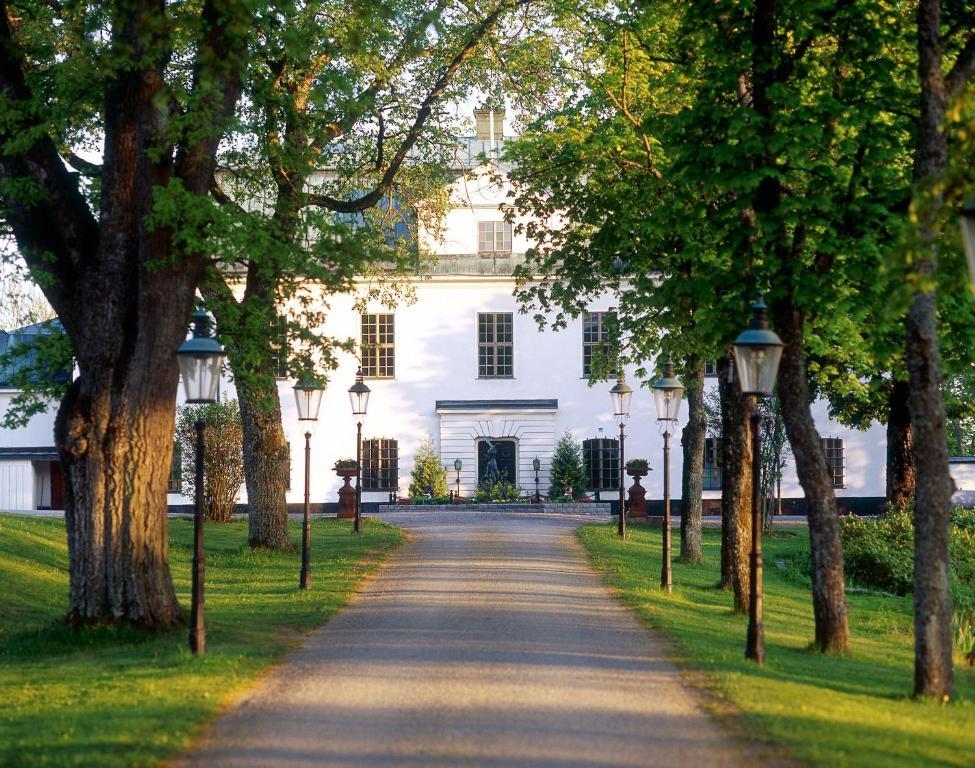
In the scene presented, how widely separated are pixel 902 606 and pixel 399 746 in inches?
604

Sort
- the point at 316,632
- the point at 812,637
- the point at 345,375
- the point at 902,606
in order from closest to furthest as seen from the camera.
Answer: the point at 316,632, the point at 812,637, the point at 902,606, the point at 345,375

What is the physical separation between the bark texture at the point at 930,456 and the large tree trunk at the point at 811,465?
8.96 feet

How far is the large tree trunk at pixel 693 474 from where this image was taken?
83.4 ft

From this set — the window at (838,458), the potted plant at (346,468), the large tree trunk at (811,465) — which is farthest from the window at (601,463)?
the large tree trunk at (811,465)

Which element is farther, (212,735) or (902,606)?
(902,606)

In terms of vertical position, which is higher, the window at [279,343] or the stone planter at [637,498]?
the window at [279,343]

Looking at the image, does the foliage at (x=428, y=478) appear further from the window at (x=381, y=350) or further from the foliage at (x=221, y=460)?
the foliage at (x=221, y=460)

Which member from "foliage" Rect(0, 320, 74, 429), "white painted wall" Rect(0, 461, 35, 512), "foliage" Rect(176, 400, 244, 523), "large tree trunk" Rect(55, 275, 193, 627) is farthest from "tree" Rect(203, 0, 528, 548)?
"white painted wall" Rect(0, 461, 35, 512)

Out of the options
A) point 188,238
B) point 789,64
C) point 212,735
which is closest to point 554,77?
point 789,64

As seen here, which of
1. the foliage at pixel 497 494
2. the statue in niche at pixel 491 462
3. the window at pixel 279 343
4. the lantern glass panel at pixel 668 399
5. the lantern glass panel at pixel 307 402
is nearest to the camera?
the window at pixel 279 343

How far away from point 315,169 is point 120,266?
4830mm

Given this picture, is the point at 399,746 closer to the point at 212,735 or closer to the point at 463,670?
the point at 212,735

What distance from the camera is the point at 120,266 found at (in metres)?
14.8

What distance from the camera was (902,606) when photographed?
22156mm
